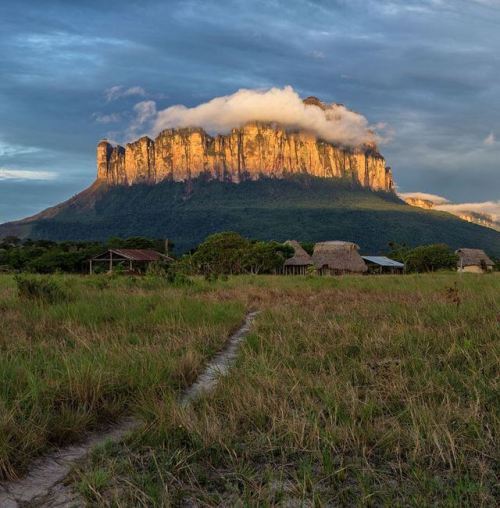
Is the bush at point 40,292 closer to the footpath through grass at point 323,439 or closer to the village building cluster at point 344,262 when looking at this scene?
the footpath through grass at point 323,439

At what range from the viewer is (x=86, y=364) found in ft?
15.2

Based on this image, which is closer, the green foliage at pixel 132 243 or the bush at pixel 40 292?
the bush at pixel 40 292

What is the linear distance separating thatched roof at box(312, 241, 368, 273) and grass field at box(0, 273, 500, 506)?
5946 centimetres

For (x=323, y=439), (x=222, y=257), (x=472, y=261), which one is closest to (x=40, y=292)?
(x=323, y=439)

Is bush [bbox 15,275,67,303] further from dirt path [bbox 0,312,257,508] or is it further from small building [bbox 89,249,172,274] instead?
small building [bbox 89,249,172,274]

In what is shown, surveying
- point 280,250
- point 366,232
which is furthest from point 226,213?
point 280,250

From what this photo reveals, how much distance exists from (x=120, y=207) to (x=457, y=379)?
638ft

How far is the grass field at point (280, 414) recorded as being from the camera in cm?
268

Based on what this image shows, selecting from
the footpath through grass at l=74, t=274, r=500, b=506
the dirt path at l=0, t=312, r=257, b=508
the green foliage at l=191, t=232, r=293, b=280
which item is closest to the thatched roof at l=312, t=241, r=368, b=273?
the green foliage at l=191, t=232, r=293, b=280

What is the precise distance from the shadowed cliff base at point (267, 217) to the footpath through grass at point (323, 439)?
128182 millimetres

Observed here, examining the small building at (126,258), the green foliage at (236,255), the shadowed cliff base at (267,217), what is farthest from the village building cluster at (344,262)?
the shadowed cliff base at (267,217)

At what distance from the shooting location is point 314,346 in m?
6.14

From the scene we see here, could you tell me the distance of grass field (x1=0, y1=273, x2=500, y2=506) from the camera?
2.68 metres

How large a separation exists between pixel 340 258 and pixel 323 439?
64.8 meters
